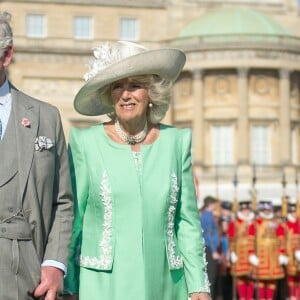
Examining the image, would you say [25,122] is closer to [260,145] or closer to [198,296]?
[198,296]

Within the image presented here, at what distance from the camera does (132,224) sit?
242 inches

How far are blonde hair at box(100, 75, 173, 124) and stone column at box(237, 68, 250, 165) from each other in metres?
49.0

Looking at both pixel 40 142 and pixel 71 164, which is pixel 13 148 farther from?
pixel 71 164

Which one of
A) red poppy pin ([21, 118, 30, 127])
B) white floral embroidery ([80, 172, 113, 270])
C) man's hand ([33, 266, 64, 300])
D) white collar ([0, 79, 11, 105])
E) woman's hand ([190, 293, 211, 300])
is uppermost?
white collar ([0, 79, 11, 105])

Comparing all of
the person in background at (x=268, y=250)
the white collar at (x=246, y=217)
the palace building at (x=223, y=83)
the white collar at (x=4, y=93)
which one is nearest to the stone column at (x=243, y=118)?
the palace building at (x=223, y=83)

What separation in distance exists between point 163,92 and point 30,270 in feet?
5.46

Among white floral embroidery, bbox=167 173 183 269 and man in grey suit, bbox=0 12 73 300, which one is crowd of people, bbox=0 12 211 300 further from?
man in grey suit, bbox=0 12 73 300

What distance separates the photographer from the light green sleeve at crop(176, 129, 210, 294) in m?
6.22

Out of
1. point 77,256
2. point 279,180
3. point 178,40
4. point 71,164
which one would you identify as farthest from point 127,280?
point 178,40

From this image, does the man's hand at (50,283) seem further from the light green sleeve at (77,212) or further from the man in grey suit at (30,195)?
the light green sleeve at (77,212)

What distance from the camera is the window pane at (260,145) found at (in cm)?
5650

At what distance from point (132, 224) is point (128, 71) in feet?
2.96

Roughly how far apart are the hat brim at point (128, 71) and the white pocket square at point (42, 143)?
0.92 m

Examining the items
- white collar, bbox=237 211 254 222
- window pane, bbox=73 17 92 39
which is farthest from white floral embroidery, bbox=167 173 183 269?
window pane, bbox=73 17 92 39
